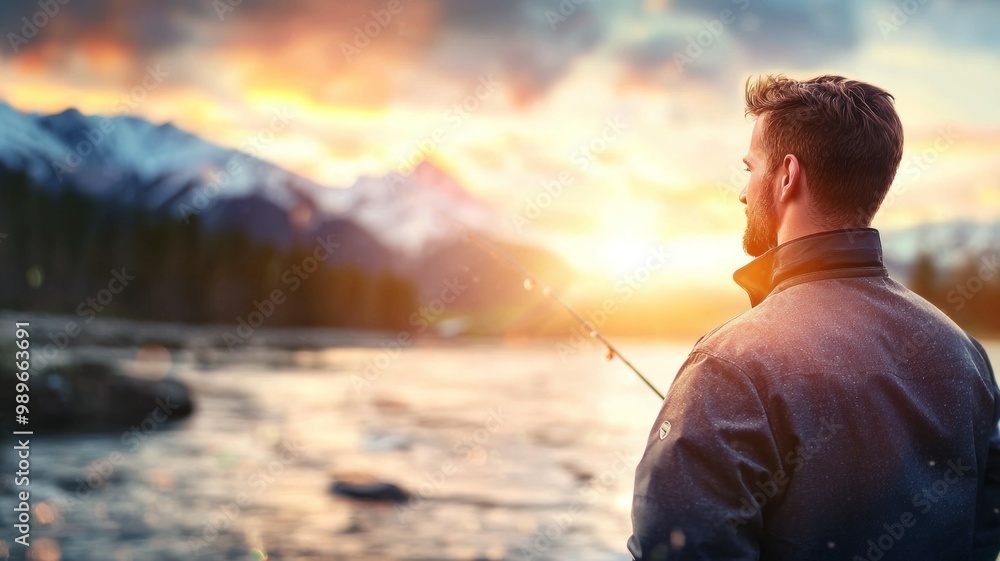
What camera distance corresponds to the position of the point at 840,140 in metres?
2.24

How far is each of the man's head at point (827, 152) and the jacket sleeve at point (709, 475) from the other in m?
0.63

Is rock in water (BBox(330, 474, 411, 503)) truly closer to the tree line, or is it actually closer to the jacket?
the jacket

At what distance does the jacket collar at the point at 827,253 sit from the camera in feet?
7.24

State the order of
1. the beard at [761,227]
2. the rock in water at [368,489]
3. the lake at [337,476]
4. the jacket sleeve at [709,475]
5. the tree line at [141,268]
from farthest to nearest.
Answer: the tree line at [141,268] → the rock in water at [368,489] → the lake at [337,476] → the beard at [761,227] → the jacket sleeve at [709,475]

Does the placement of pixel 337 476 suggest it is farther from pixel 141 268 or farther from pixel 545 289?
pixel 141 268

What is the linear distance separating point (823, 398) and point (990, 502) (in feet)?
3.17

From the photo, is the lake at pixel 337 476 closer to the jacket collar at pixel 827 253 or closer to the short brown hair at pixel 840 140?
the jacket collar at pixel 827 253

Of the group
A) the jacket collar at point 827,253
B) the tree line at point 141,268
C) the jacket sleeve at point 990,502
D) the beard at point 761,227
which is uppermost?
the tree line at point 141,268

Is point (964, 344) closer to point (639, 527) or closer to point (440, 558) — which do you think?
point (639, 527)

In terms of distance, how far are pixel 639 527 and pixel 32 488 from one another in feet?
57.1

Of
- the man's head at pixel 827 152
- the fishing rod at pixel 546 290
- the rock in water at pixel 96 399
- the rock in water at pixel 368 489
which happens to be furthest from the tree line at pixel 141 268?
the man's head at pixel 827 152

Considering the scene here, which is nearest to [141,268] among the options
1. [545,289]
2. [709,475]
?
[545,289]

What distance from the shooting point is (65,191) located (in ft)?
289

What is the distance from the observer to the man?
6.31 ft
